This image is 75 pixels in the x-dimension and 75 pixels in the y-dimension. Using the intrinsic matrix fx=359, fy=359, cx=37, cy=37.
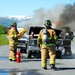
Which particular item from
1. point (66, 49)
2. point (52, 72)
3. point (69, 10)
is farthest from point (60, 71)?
point (69, 10)

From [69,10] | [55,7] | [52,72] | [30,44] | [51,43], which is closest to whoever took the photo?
[52,72]

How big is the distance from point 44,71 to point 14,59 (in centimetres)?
393

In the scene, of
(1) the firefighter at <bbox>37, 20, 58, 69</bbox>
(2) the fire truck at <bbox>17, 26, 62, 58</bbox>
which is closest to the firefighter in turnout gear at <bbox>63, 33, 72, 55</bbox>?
(2) the fire truck at <bbox>17, 26, 62, 58</bbox>

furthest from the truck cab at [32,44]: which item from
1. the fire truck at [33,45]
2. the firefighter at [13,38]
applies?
the firefighter at [13,38]

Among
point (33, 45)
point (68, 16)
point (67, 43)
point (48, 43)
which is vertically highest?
point (68, 16)

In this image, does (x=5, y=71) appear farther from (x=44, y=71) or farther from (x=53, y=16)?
(x=53, y=16)

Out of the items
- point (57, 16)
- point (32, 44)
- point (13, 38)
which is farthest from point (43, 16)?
point (13, 38)

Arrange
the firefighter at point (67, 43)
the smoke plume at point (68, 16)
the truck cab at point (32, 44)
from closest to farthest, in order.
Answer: the truck cab at point (32, 44) → the firefighter at point (67, 43) → the smoke plume at point (68, 16)

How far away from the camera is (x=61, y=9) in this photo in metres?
35.6

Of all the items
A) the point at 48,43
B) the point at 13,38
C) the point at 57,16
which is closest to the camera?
the point at 48,43

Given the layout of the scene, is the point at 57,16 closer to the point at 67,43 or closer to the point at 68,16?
the point at 68,16

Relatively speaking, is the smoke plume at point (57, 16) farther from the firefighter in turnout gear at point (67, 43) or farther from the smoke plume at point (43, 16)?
the firefighter in turnout gear at point (67, 43)

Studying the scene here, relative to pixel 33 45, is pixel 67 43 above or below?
above

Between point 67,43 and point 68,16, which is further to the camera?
point 68,16
